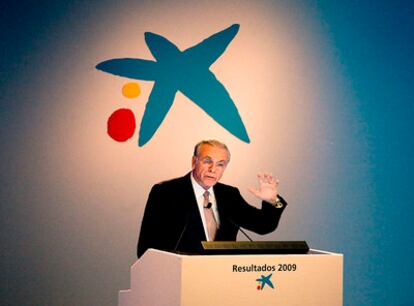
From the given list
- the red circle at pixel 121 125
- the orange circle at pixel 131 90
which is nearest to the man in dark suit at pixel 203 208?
the red circle at pixel 121 125

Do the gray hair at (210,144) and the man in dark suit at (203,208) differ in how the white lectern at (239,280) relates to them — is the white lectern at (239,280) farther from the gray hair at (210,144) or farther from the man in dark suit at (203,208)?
the gray hair at (210,144)

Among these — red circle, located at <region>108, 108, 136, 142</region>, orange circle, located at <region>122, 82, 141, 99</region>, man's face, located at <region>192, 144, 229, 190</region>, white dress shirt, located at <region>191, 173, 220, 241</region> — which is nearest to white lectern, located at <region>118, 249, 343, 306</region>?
white dress shirt, located at <region>191, 173, 220, 241</region>

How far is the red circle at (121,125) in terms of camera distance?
412 cm

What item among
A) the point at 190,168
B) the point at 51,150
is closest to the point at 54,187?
the point at 51,150

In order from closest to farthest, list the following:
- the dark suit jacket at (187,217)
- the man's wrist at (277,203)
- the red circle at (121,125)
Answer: the dark suit jacket at (187,217) < the man's wrist at (277,203) < the red circle at (121,125)

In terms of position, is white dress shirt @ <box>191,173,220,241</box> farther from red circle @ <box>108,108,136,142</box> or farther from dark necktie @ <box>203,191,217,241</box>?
red circle @ <box>108,108,136,142</box>

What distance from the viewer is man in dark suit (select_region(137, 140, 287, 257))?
3875mm

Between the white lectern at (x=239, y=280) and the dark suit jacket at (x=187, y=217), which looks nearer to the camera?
the white lectern at (x=239, y=280)

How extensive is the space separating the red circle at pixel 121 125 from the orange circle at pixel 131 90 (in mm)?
99

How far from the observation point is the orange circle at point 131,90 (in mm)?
4152

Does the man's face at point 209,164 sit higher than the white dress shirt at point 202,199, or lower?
higher

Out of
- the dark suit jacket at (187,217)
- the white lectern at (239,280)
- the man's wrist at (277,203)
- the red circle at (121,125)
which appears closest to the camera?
the white lectern at (239,280)

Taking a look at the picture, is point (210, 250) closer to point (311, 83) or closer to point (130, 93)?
point (130, 93)

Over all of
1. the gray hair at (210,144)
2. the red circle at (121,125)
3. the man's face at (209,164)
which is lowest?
the man's face at (209,164)
